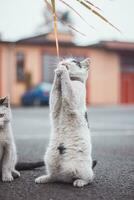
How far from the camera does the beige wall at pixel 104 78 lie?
34.9m

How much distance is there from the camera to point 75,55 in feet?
103

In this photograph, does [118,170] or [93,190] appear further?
[118,170]

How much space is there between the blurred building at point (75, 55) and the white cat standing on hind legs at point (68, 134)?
26.1 metres

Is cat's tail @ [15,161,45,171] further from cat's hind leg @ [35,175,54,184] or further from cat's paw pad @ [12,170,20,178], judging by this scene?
cat's hind leg @ [35,175,54,184]

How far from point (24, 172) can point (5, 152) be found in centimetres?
71

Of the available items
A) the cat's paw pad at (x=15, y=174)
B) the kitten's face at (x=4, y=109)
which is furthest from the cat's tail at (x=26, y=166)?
the kitten's face at (x=4, y=109)

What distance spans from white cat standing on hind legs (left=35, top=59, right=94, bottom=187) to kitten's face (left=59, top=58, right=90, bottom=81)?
0.02 metres

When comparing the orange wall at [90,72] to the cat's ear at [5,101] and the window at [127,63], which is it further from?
the cat's ear at [5,101]

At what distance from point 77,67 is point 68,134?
0.64 m

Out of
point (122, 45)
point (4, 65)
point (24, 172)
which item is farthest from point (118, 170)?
point (122, 45)

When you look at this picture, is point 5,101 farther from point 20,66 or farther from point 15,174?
point 20,66

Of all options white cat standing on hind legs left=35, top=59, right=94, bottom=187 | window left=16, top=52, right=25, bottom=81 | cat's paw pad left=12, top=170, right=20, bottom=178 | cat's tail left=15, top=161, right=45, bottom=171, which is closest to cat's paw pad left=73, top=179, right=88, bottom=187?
white cat standing on hind legs left=35, top=59, right=94, bottom=187

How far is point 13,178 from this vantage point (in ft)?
16.3

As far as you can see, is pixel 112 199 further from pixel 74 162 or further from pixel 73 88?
pixel 73 88
